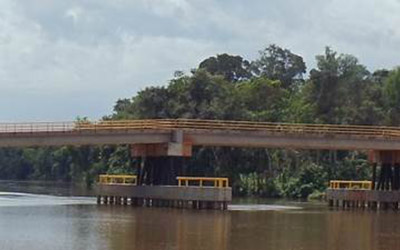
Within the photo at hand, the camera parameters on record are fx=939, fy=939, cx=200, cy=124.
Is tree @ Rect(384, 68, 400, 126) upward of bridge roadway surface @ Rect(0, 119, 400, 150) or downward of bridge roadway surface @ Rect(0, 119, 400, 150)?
upward

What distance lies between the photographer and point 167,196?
67.4m

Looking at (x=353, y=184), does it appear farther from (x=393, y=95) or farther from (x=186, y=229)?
(x=186, y=229)

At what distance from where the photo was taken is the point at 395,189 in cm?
7719

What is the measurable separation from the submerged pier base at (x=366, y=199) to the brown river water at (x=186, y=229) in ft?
33.3

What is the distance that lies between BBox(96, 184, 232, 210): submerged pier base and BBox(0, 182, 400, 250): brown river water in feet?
6.60

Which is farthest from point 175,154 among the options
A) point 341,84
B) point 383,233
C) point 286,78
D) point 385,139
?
point 286,78

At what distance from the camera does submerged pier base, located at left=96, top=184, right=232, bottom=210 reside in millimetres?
65875

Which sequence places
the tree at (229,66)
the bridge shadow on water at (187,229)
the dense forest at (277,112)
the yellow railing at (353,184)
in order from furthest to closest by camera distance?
1. the tree at (229,66)
2. the dense forest at (277,112)
3. the yellow railing at (353,184)
4. the bridge shadow on water at (187,229)

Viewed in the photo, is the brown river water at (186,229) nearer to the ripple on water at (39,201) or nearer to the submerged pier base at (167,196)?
the submerged pier base at (167,196)

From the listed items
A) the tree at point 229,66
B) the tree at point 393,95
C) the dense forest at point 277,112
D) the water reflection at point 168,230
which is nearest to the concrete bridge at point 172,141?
the water reflection at point 168,230

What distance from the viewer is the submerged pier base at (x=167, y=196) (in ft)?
216

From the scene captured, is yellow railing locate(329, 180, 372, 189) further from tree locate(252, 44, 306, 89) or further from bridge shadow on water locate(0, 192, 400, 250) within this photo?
tree locate(252, 44, 306, 89)

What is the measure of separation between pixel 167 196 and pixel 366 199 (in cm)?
1757

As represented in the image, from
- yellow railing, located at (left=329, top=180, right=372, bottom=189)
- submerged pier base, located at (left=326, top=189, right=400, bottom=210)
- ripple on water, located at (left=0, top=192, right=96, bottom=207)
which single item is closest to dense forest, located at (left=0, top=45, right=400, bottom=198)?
yellow railing, located at (left=329, top=180, right=372, bottom=189)
